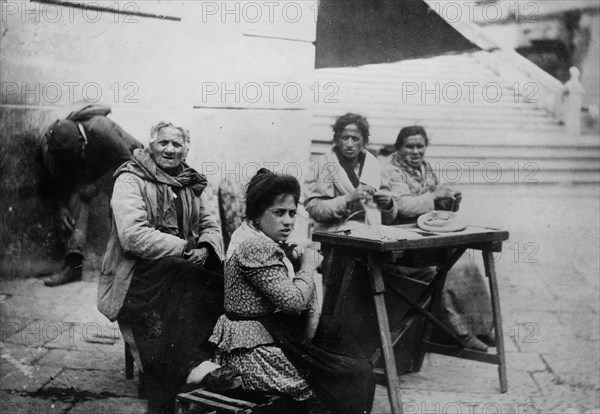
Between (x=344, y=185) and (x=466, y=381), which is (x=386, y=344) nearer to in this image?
(x=466, y=381)

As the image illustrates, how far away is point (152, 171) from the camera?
423 centimetres

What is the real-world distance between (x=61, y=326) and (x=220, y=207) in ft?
4.26

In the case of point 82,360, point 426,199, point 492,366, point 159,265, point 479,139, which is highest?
point 479,139

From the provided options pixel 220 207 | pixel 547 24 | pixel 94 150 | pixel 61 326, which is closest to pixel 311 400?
pixel 220 207

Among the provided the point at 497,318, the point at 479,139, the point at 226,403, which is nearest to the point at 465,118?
the point at 479,139

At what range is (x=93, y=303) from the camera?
464 cm

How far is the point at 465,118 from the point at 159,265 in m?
2.24

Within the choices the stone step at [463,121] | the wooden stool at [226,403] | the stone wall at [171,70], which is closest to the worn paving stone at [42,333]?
the stone wall at [171,70]

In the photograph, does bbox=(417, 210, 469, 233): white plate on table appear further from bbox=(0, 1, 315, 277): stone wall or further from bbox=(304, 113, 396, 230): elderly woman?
bbox=(0, 1, 315, 277): stone wall

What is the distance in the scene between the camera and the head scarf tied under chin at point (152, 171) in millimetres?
4246

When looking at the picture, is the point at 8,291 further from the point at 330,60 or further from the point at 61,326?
the point at 330,60

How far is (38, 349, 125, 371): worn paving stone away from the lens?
15.1ft

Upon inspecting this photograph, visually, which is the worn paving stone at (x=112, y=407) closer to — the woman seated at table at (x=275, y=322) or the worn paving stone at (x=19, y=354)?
the worn paving stone at (x=19, y=354)

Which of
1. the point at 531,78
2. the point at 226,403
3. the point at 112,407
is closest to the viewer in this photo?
the point at 226,403
